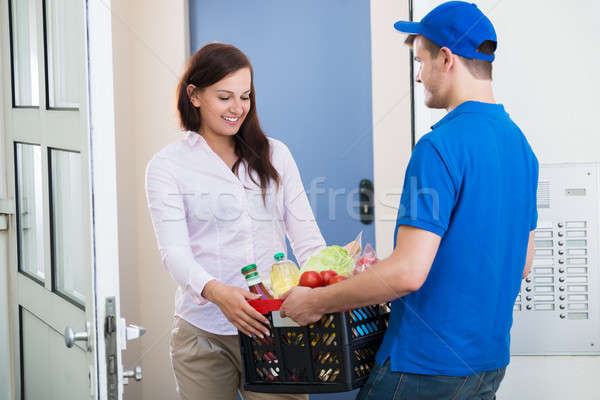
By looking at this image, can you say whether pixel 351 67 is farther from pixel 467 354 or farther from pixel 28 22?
pixel 467 354

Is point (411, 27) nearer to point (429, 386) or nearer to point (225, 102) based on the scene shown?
point (225, 102)

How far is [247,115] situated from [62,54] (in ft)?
1.63

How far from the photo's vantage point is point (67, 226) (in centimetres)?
124

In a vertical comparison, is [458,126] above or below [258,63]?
below

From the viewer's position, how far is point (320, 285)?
44.9 inches

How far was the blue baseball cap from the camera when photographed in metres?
1.05

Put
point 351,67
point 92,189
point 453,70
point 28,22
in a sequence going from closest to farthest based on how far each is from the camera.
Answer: point 92,189
point 453,70
point 28,22
point 351,67

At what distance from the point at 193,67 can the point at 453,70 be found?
2.33ft

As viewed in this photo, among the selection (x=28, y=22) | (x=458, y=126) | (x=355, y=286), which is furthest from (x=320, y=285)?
(x=28, y=22)

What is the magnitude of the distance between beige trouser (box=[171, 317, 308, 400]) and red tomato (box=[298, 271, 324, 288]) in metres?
0.37

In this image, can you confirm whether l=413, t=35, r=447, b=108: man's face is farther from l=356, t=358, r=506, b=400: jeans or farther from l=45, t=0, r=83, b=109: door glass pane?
l=45, t=0, r=83, b=109: door glass pane

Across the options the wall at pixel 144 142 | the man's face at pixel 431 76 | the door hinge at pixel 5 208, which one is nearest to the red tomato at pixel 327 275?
the man's face at pixel 431 76

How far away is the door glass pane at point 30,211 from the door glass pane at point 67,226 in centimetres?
5

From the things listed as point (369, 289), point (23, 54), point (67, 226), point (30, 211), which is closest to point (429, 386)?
point (369, 289)
